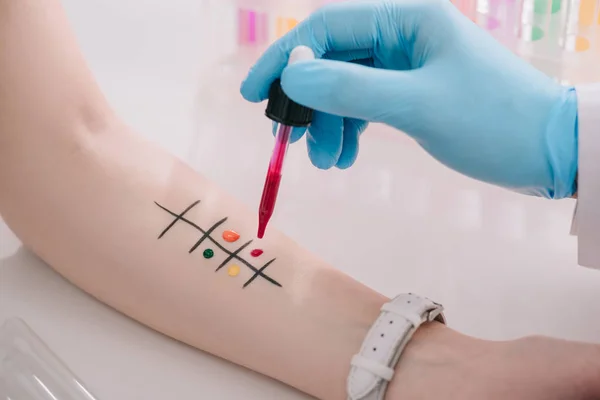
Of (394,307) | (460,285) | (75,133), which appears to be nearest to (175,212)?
(75,133)

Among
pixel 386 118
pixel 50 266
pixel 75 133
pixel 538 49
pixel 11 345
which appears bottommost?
pixel 11 345

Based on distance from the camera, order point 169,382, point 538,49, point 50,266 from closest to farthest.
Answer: point 169,382 → point 50,266 → point 538,49

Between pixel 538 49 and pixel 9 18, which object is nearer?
pixel 9 18

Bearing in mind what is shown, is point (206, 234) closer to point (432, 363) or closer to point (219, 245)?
point (219, 245)

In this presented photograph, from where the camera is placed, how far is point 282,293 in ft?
2.74

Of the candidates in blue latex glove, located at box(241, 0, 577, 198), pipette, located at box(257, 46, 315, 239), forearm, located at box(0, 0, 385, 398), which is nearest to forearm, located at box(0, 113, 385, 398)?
forearm, located at box(0, 0, 385, 398)

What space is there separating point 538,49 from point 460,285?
61 centimetres

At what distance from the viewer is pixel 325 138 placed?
875mm

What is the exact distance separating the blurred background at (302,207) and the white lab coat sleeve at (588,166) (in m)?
0.23

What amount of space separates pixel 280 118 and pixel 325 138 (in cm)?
15

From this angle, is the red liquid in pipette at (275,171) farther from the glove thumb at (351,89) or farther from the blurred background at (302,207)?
the blurred background at (302,207)

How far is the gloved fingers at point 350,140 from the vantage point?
2.99 feet

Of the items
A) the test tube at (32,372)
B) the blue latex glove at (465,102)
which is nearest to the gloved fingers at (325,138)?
the blue latex glove at (465,102)

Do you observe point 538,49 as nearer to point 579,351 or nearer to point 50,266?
point 579,351
